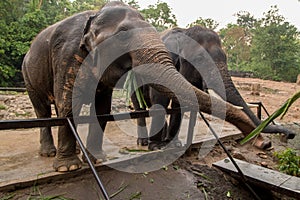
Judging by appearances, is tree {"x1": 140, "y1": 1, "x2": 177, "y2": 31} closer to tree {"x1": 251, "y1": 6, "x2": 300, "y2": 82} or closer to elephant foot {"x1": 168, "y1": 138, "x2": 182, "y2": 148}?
tree {"x1": 251, "y1": 6, "x2": 300, "y2": 82}

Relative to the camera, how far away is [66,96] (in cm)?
247

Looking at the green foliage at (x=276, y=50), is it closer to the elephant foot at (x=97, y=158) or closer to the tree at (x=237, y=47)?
the tree at (x=237, y=47)

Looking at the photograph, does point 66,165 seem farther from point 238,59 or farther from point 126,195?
point 238,59

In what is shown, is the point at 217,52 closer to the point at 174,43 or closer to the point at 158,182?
the point at 174,43

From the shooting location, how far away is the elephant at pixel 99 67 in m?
1.84

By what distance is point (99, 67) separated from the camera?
234cm

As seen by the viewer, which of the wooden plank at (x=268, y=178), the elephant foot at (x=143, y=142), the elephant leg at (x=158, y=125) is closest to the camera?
the wooden plank at (x=268, y=178)

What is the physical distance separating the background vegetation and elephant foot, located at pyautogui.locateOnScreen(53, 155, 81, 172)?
717 cm

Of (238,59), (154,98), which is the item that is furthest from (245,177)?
(238,59)

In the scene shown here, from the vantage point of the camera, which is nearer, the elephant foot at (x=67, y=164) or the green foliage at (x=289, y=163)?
the elephant foot at (x=67, y=164)

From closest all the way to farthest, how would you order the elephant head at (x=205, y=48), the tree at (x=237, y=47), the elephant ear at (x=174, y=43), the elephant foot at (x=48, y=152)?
the elephant foot at (x=48, y=152) < the elephant head at (x=205, y=48) < the elephant ear at (x=174, y=43) < the tree at (x=237, y=47)

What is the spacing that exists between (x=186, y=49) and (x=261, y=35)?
71.4 feet

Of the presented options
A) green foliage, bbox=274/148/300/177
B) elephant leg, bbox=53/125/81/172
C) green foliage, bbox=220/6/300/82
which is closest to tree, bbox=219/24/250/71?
green foliage, bbox=220/6/300/82

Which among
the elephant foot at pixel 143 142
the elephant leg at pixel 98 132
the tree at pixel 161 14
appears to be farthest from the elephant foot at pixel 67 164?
the tree at pixel 161 14
